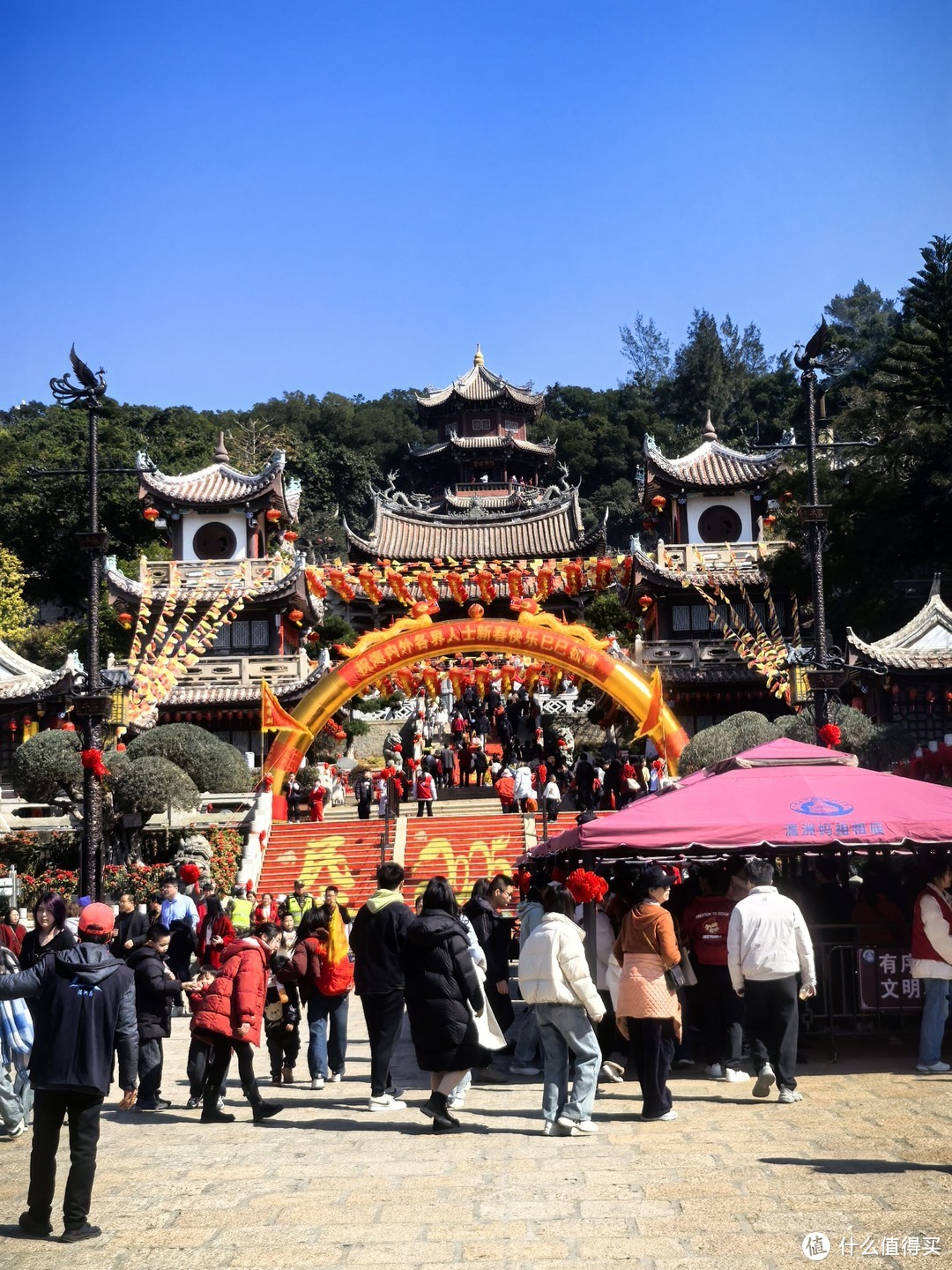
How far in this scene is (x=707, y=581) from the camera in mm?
40750

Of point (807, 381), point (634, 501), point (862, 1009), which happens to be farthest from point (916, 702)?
point (634, 501)

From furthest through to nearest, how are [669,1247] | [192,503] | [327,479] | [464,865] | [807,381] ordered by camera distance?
[327,479]
[192,503]
[464,865]
[807,381]
[669,1247]

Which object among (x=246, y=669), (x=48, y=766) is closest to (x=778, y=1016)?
(x=48, y=766)

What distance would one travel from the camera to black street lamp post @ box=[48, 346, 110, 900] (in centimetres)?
1617

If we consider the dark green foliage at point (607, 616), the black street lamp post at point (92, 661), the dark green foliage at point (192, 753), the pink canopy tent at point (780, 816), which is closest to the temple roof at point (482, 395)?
the dark green foliage at point (607, 616)

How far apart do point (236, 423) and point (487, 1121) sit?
2882 inches

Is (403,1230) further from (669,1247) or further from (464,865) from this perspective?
(464,865)

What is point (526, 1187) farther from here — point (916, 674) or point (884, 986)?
point (916, 674)

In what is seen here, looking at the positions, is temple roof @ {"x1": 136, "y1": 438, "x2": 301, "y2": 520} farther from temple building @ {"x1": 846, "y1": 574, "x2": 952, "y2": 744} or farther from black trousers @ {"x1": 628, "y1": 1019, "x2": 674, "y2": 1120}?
black trousers @ {"x1": 628, "y1": 1019, "x2": 674, "y2": 1120}

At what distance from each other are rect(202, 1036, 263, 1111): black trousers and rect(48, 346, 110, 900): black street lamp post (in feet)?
24.6

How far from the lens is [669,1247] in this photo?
222 inches

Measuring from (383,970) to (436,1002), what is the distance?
87cm

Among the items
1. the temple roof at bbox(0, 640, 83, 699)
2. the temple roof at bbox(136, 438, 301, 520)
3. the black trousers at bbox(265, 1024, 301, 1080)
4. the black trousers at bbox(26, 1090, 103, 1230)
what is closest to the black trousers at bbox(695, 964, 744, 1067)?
the black trousers at bbox(265, 1024, 301, 1080)

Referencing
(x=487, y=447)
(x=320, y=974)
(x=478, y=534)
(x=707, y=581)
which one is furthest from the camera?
(x=487, y=447)
